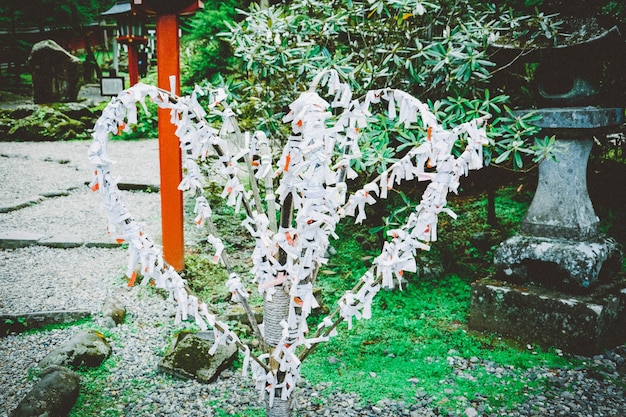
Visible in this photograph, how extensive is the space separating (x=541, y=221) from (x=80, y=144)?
10794mm

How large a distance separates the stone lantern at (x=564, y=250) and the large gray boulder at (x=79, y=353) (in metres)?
2.65

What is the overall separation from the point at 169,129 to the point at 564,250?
10.6 feet

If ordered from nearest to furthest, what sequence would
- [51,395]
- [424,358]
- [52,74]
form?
[51,395] → [424,358] → [52,74]

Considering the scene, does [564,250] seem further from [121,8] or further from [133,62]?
[121,8]

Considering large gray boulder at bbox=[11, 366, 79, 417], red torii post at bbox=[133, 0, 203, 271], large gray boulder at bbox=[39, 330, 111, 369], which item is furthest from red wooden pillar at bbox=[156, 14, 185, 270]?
large gray boulder at bbox=[11, 366, 79, 417]

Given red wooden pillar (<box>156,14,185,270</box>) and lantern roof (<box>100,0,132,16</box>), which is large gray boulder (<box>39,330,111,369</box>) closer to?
red wooden pillar (<box>156,14,185,270</box>)

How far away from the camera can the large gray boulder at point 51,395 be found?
2.45 meters

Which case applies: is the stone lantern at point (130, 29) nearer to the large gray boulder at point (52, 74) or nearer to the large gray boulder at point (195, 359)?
the large gray boulder at point (195, 359)

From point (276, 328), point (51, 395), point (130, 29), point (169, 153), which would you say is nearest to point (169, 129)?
point (169, 153)

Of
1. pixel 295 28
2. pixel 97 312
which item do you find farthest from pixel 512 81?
pixel 97 312

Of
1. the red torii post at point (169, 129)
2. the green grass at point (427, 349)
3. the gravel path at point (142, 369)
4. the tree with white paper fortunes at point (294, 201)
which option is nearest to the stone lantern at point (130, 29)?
the gravel path at point (142, 369)

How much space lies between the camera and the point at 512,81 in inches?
197

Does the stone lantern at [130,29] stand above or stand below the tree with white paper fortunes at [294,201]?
above

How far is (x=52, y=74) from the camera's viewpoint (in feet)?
46.7
